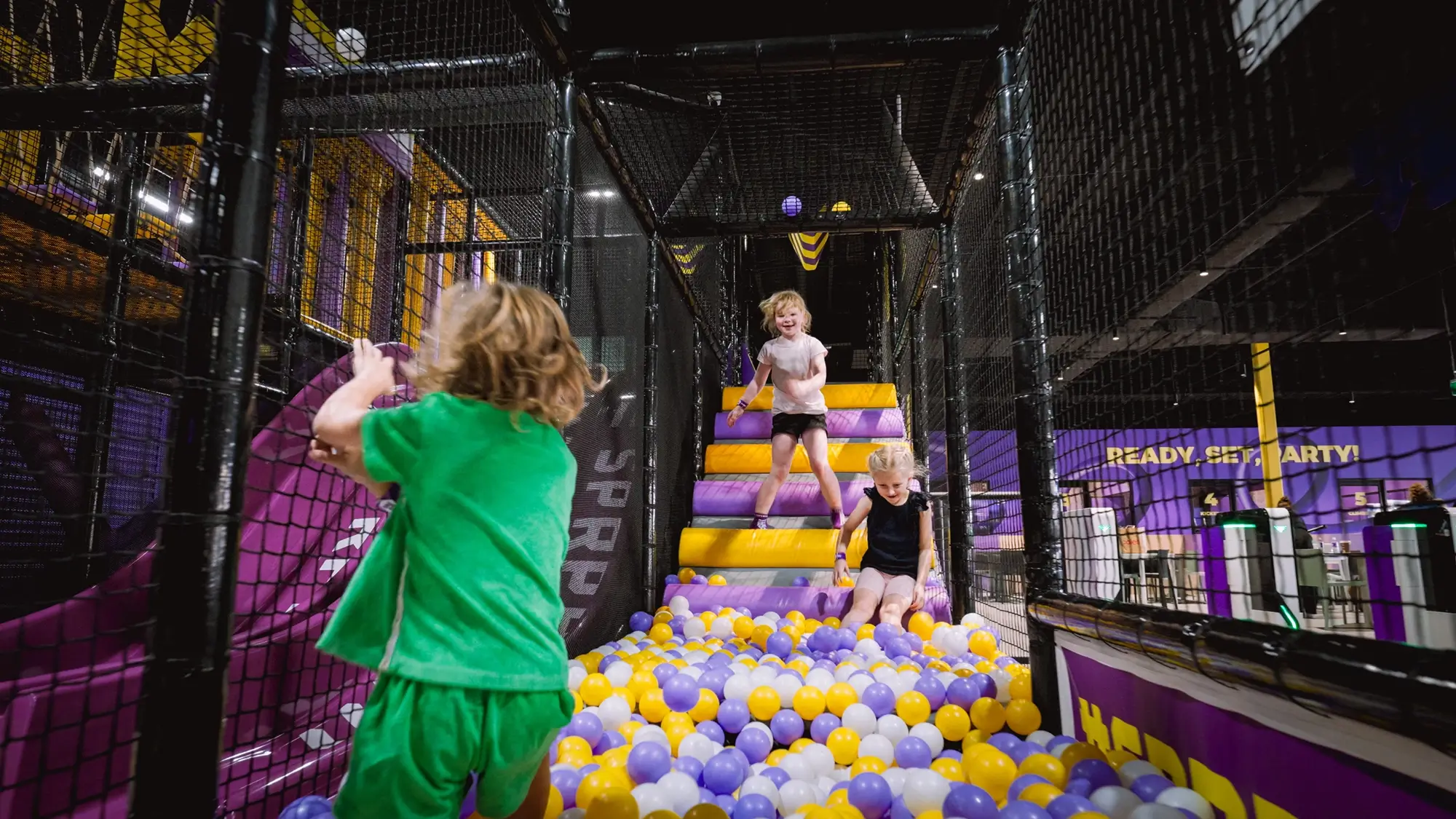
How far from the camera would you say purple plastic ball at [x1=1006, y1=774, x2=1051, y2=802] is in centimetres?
166

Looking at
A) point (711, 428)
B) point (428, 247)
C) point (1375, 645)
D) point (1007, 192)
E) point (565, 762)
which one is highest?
point (428, 247)

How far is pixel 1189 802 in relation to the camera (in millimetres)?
1465

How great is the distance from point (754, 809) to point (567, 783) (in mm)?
432

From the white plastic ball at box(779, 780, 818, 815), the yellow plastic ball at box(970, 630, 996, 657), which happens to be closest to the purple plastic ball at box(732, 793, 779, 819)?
the white plastic ball at box(779, 780, 818, 815)

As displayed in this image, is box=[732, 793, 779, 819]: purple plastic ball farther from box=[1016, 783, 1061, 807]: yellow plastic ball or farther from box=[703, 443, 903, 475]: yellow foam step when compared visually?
box=[703, 443, 903, 475]: yellow foam step

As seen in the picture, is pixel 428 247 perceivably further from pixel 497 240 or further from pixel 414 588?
pixel 414 588

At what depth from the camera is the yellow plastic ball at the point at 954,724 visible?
7.38ft

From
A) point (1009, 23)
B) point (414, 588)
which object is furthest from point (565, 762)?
point (1009, 23)

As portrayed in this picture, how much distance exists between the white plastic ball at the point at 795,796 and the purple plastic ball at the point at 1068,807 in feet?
1.71

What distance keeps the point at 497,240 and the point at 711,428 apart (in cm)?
254

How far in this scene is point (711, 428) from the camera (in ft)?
18.0

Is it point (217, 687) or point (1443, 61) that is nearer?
point (217, 687)

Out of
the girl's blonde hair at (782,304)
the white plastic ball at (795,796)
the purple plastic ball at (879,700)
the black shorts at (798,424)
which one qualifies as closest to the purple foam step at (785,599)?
the black shorts at (798,424)

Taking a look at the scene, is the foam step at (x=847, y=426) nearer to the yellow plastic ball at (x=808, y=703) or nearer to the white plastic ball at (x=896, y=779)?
the yellow plastic ball at (x=808, y=703)
